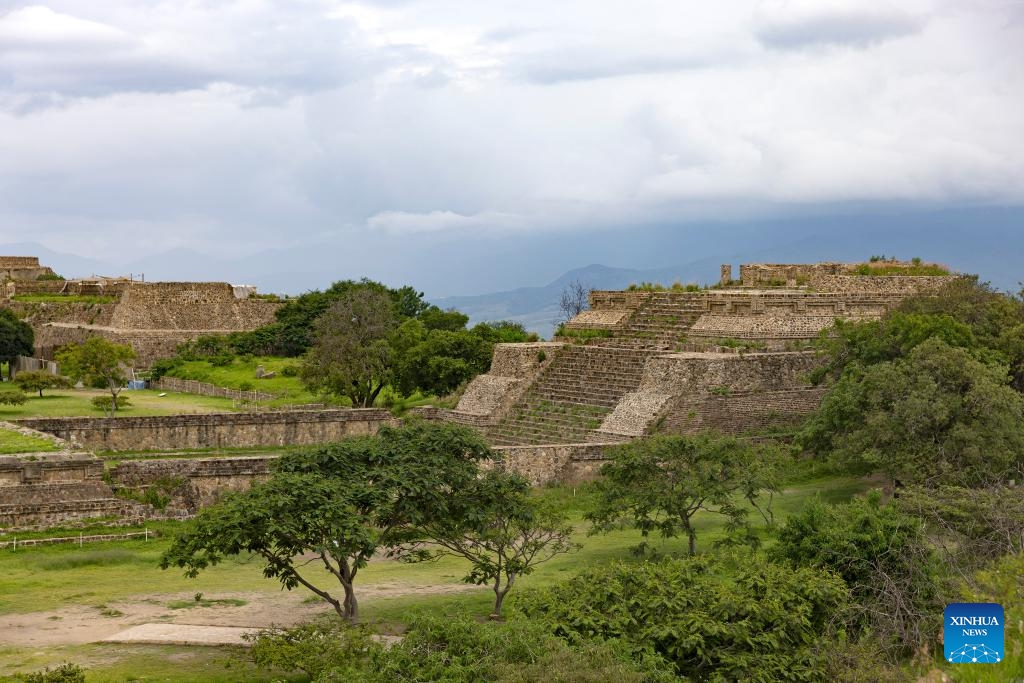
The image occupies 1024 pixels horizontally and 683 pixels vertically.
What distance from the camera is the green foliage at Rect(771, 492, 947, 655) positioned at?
18.0 m

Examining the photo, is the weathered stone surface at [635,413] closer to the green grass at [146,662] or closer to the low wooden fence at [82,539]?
the low wooden fence at [82,539]

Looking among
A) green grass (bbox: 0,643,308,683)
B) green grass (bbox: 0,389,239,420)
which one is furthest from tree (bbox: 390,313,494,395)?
green grass (bbox: 0,643,308,683)

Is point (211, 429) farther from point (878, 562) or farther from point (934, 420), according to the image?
point (878, 562)

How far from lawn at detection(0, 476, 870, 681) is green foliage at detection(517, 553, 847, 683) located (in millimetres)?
1998

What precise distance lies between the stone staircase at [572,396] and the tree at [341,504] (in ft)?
37.5

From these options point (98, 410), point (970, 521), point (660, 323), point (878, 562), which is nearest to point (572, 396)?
point (660, 323)

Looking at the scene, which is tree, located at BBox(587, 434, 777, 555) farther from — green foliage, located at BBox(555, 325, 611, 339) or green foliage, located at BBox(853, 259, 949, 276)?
green foliage, located at BBox(853, 259, 949, 276)

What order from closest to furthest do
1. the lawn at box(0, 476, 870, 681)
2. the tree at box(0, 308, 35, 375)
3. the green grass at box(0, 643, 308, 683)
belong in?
the green grass at box(0, 643, 308, 683) → the lawn at box(0, 476, 870, 681) → the tree at box(0, 308, 35, 375)

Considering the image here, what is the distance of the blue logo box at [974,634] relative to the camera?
14.6 meters

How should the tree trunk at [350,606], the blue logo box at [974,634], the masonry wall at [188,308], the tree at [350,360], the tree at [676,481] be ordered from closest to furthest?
the blue logo box at [974,634]
the tree trunk at [350,606]
the tree at [676,481]
the tree at [350,360]
the masonry wall at [188,308]

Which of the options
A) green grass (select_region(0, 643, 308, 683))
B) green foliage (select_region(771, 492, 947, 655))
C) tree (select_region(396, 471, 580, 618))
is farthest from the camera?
tree (select_region(396, 471, 580, 618))

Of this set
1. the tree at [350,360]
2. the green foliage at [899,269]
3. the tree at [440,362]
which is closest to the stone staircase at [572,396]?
the tree at [440,362]

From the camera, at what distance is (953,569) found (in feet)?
64.1

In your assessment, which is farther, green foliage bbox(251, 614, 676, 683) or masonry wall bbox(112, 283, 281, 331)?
masonry wall bbox(112, 283, 281, 331)
